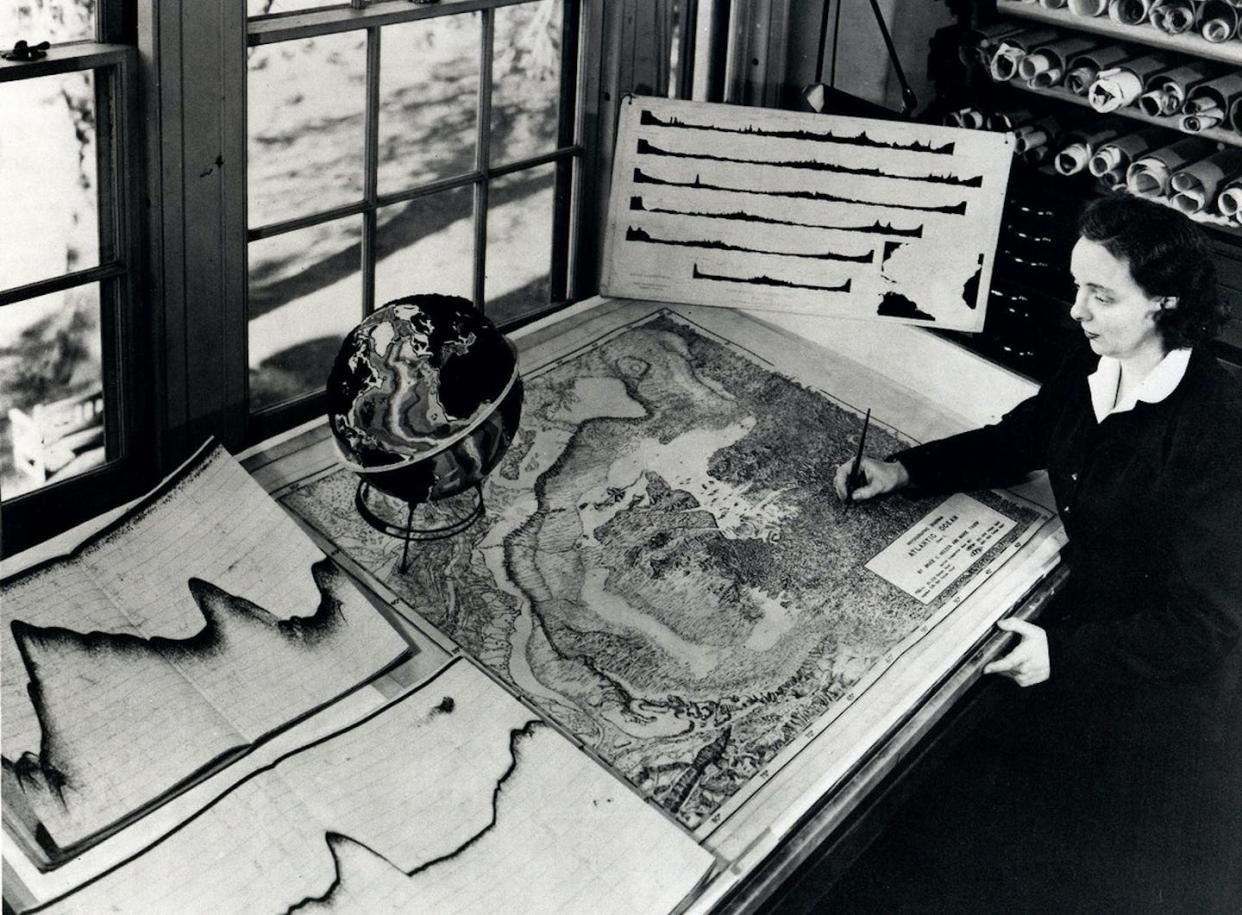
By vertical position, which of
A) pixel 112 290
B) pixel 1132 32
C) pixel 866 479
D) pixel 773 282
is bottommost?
pixel 866 479

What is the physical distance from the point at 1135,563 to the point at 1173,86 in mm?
1036

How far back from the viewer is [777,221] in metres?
2.32

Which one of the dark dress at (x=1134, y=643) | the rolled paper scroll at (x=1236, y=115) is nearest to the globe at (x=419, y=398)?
the dark dress at (x=1134, y=643)

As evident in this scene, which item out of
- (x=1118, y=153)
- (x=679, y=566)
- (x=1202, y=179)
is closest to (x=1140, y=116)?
(x=1118, y=153)

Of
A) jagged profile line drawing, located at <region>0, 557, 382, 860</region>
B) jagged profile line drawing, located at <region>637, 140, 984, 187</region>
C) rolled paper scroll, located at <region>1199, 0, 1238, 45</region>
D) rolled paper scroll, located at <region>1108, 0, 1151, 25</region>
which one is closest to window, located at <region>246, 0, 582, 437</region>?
jagged profile line drawing, located at <region>637, 140, 984, 187</region>

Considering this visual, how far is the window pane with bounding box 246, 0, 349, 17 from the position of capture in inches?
70.8

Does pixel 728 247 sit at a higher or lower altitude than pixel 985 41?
lower

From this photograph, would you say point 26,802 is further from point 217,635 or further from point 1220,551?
point 1220,551

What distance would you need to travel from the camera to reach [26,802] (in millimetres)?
1331

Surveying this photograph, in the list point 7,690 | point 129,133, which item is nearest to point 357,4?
point 129,133

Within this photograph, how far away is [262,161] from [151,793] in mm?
943

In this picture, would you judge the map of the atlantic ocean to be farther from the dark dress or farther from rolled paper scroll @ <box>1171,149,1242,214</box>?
rolled paper scroll @ <box>1171,149,1242,214</box>

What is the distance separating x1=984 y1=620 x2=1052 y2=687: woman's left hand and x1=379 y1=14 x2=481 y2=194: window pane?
1.14 meters

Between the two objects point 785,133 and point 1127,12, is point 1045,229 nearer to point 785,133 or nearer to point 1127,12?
point 1127,12
